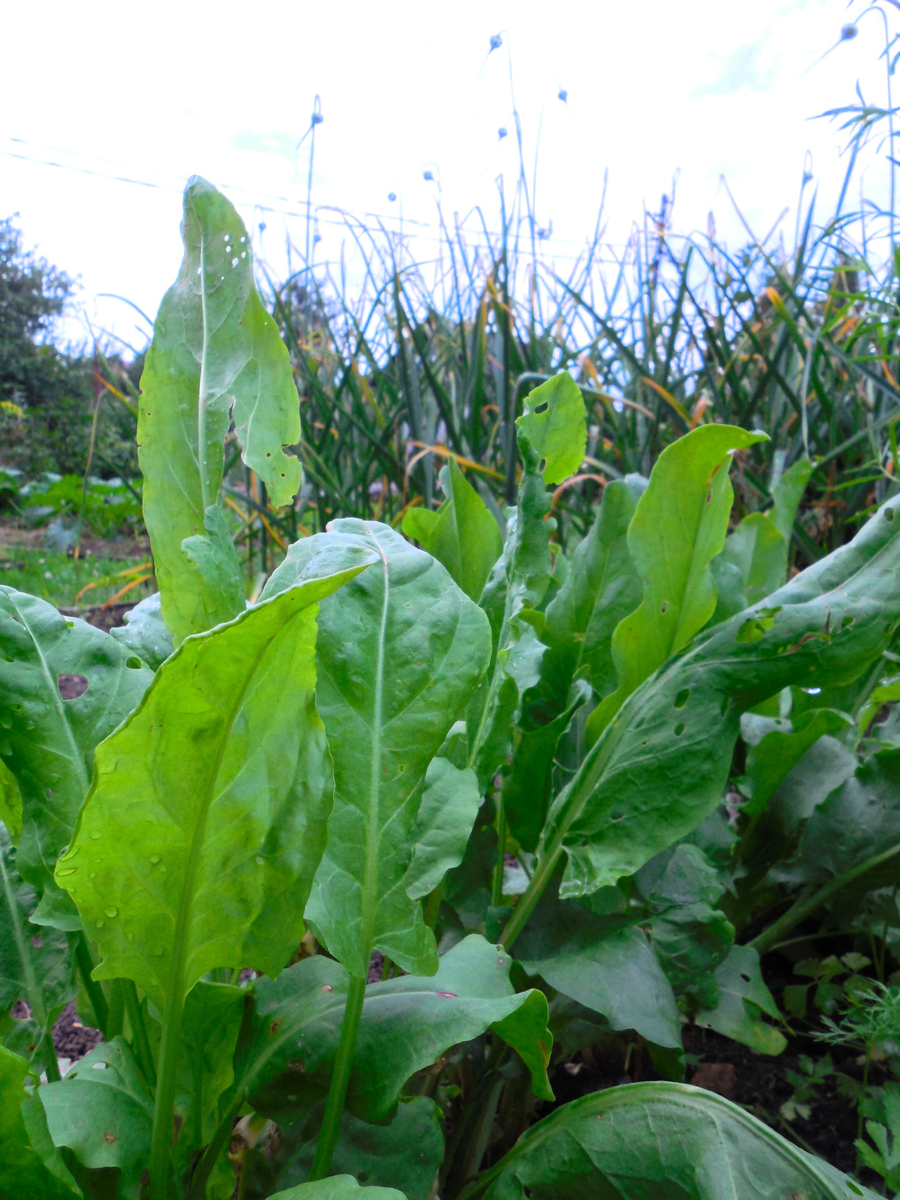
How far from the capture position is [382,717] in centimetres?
53

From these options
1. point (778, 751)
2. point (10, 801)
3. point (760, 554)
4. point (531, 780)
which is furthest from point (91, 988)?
point (760, 554)

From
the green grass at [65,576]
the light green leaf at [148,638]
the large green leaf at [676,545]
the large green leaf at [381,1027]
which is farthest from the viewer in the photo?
the green grass at [65,576]

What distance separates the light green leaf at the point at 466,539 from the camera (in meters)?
0.85

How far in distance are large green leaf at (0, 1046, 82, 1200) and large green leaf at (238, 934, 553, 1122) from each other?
14 cm

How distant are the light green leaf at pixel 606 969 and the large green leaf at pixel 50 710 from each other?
13.6 inches

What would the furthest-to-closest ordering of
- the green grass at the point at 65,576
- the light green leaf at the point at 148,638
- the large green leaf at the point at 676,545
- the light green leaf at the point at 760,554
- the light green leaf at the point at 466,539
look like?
the green grass at the point at 65,576 → the light green leaf at the point at 760,554 → the light green leaf at the point at 466,539 → the light green leaf at the point at 148,638 → the large green leaf at the point at 676,545

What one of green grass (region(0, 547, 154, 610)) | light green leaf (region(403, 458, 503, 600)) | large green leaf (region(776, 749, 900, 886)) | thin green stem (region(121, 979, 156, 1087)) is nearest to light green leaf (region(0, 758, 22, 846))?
thin green stem (region(121, 979, 156, 1087))

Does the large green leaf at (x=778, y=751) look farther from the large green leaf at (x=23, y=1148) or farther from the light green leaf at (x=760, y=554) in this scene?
the large green leaf at (x=23, y=1148)

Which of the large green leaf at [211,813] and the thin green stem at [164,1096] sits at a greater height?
the large green leaf at [211,813]

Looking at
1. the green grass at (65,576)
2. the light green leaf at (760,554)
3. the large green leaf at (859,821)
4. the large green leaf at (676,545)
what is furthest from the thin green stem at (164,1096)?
the green grass at (65,576)

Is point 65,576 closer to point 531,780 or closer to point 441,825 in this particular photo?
point 531,780

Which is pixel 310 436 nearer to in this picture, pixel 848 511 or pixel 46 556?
pixel 848 511

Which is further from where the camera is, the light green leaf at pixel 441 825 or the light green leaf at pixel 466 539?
the light green leaf at pixel 466 539

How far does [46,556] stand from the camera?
5.14m
